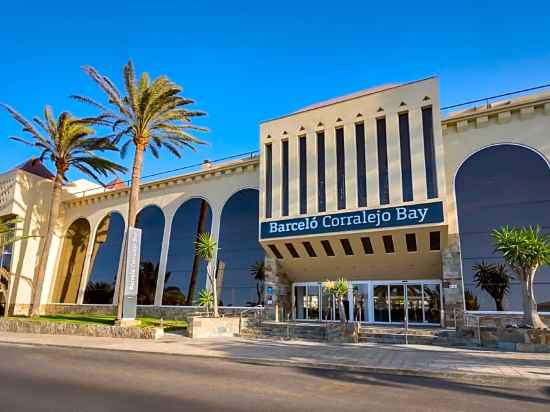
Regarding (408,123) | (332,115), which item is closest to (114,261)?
(332,115)

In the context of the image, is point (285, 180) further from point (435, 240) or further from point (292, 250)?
point (435, 240)

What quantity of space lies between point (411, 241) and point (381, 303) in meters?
4.86

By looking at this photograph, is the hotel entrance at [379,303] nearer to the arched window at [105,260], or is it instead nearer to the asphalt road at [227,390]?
the asphalt road at [227,390]

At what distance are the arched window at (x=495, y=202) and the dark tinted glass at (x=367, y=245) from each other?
16.0ft

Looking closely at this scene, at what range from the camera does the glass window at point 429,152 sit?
21156 millimetres

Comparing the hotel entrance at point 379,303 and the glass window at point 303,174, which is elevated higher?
the glass window at point 303,174

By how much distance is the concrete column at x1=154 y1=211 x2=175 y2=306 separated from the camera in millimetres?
30073

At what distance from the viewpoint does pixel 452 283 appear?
20.8 meters

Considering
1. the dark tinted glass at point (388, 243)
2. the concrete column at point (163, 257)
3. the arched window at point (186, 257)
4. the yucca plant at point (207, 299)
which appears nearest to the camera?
the dark tinted glass at point (388, 243)

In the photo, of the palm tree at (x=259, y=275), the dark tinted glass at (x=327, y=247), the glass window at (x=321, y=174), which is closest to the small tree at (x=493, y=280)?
the dark tinted glass at (x=327, y=247)

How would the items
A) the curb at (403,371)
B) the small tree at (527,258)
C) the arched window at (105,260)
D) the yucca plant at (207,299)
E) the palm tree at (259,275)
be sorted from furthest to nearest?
the arched window at (105,260), the palm tree at (259,275), the yucca plant at (207,299), the small tree at (527,258), the curb at (403,371)

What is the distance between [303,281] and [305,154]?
342 inches

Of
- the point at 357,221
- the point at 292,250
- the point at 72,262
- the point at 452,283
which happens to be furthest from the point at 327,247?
the point at 72,262

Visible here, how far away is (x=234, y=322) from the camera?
22312 mm
